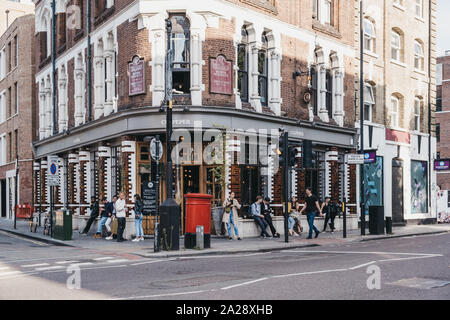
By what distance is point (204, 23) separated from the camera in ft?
69.6

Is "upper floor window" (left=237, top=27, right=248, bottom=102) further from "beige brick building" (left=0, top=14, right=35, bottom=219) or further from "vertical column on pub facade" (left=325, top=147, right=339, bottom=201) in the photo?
"beige brick building" (left=0, top=14, right=35, bottom=219)

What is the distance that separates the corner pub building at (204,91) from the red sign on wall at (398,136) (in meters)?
3.13

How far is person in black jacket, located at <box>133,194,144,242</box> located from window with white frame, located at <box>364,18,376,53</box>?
15.7 m

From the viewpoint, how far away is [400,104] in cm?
3192

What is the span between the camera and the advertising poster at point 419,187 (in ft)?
107

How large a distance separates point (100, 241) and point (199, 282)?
1115cm

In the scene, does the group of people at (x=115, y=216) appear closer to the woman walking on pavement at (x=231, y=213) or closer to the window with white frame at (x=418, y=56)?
the woman walking on pavement at (x=231, y=213)

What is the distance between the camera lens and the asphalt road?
900 centimetres

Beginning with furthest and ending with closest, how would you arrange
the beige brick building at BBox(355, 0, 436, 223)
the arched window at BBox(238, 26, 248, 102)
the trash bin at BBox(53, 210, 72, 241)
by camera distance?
1. the beige brick building at BBox(355, 0, 436, 223)
2. the arched window at BBox(238, 26, 248, 102)
3. the trash bin at BBox(53, 210, 72, 241)

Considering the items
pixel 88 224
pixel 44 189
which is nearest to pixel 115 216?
pixel 88 224

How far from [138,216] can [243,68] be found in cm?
723

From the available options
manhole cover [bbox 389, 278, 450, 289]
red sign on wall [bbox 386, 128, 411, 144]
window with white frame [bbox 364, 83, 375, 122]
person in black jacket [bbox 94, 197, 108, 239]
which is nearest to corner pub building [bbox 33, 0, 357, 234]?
person in black jacket [bbox 94, 197, 108, 239]
